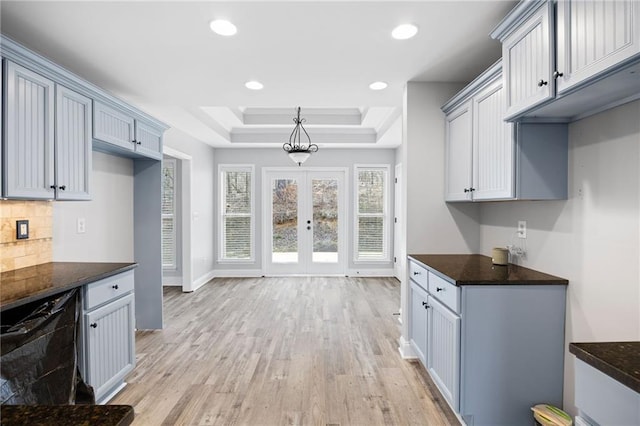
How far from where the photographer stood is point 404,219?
3.13 metres

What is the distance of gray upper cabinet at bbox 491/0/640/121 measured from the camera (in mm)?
1234

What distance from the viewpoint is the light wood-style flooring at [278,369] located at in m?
2.25

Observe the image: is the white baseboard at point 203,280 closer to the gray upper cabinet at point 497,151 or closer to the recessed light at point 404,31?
the gray upper cabinet at point 497,151

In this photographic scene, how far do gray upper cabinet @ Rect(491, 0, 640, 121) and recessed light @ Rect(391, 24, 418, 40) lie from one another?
490 millimetres

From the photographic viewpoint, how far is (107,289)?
7.58 feet

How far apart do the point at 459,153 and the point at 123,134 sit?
2.90 m

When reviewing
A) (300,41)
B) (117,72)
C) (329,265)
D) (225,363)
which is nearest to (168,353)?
(225,363)

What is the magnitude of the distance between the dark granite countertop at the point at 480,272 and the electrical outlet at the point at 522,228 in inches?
9.0

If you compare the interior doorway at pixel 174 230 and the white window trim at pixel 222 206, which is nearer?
the interior doorway at pixel 174 230

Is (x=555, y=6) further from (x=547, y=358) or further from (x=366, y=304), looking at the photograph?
(x=366, y=304)

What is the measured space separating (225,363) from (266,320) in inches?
43.5

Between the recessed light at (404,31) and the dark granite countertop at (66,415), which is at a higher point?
the recessed light at (404,31)

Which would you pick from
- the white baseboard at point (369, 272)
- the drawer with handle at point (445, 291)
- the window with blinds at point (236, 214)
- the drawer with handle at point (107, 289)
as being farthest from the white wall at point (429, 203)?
the window with blinds at point (236, 214)

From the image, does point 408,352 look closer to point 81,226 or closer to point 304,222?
point 81,226
